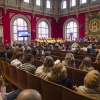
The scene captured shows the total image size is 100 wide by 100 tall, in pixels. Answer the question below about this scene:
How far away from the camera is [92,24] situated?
48.4ft

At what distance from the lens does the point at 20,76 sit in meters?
2.98

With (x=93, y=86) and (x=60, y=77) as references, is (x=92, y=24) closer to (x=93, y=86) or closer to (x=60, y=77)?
(x=60, y=77)

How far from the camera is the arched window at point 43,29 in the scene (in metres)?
16.7

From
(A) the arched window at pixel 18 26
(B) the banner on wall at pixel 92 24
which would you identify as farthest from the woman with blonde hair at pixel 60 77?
(B) the banner on wall at pixel 92 24

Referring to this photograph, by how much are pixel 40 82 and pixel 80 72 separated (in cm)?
99

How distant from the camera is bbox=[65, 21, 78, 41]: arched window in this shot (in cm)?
1667

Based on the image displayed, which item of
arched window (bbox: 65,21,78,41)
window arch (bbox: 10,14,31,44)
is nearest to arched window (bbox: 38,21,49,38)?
window arch (bbox: 10,14,31,44)

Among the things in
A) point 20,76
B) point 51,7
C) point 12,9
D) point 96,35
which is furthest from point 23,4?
point 20,76

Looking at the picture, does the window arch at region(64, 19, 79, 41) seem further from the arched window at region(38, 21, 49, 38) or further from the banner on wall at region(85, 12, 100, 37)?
the arched window at region(38, 21, 49, 38)

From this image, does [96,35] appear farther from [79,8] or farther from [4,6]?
[4,6]

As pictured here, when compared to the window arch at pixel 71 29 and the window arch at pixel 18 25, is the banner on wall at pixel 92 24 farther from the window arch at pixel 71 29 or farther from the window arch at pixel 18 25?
the window arch at pixel 18 25

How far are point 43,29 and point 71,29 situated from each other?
351 centimetres

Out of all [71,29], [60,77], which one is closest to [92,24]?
[71,29]

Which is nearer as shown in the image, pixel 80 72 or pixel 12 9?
pixel 80 72
